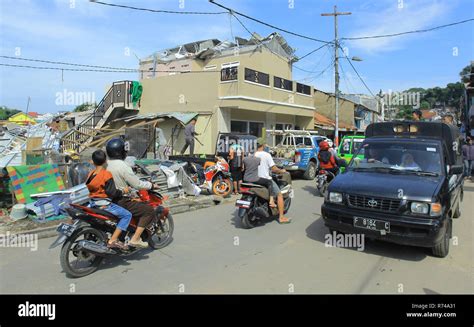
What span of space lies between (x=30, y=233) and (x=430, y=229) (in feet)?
21.4

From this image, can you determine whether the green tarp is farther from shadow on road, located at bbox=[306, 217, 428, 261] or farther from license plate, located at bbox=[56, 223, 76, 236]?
shadow on road, located at bbox=[306, 217, 428, 261]

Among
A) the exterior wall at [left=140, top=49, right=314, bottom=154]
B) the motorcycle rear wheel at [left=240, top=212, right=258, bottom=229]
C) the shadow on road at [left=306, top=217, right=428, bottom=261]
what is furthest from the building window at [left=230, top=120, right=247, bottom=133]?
the shadow on road at [left=306, top=217, right=428, bottom=261]

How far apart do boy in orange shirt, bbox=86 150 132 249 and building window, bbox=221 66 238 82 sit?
1239 cm

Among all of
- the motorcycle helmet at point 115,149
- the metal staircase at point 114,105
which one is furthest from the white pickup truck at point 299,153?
the metal staircase at point 114,105

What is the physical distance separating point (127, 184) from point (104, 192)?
1.26 feet

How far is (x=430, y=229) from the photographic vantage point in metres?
4.56

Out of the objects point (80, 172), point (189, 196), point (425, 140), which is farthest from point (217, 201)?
point (425, 140)

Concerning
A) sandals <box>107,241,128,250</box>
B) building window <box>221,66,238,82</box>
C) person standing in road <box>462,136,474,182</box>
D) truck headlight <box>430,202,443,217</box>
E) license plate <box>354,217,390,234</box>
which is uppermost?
building window <box>221,66,238,82</box>

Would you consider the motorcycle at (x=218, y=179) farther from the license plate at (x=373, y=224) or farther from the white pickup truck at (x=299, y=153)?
the license plate at (x=373, y=224)

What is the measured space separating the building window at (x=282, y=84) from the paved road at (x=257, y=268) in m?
14.3

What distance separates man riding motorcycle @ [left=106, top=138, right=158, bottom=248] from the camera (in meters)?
4.73

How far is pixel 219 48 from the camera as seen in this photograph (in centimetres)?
2483
